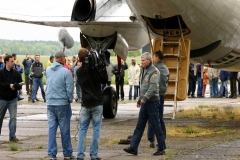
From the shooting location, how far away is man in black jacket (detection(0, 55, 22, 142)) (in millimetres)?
13406

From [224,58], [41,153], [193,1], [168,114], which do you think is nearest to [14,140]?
[41,153]

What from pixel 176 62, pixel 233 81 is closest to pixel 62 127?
pixel 176 62

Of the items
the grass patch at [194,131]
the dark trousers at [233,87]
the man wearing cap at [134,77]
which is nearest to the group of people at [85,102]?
the grass patch at [194,131]

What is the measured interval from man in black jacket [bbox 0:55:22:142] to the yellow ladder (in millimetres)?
3246

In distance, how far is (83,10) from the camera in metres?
16.8

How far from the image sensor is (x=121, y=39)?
18203 mm

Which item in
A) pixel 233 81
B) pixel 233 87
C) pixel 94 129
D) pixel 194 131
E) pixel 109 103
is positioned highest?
pixel 233 81

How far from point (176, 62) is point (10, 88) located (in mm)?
3760

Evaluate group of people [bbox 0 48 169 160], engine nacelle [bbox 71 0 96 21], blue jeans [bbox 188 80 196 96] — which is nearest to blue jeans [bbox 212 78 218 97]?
blue jeans [bbox 188 80 196 96]

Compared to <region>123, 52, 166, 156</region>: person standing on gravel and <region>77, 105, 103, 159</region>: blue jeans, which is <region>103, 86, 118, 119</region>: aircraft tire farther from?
<region>77, 105, 103, 159</region>: blue jeans

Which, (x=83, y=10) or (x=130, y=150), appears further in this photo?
(x=83, y=10)

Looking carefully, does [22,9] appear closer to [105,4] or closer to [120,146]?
[105,4]

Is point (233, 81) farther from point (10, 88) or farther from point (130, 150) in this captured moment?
point (130, 150)

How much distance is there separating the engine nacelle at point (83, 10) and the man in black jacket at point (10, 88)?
346 cm
